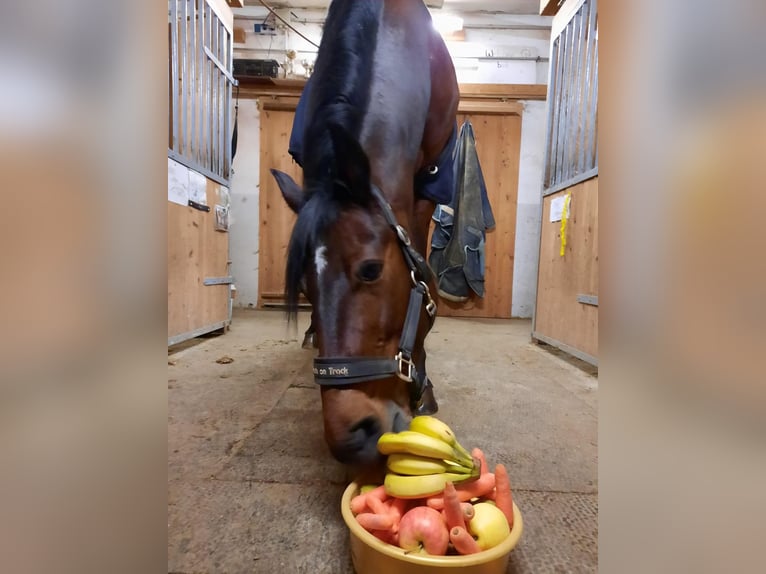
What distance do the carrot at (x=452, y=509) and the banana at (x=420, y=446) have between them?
83mm

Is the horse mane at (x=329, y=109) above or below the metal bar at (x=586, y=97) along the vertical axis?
below

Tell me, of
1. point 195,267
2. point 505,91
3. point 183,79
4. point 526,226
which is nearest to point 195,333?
point 195,267

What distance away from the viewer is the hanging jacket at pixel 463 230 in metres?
3.68

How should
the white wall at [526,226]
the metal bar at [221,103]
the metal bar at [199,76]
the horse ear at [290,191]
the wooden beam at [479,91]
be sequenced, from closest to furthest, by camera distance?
1. the horse ear at [290,191]
2. the metal bar at [199,76]
3. the metal bar at [221,103]
4. the wooden beam at [479,91]
5. the white wall at [526,226]

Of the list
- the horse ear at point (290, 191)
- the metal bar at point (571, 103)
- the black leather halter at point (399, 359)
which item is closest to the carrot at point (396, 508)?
the black leather halter at point (399, 359)

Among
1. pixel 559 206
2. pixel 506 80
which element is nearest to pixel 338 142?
pixel 559 206

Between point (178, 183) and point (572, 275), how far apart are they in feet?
7.54

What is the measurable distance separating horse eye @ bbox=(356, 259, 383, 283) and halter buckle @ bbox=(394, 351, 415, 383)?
0.58 ft

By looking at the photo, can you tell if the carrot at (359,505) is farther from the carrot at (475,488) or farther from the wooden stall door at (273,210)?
the wooden stall door at (273,210)

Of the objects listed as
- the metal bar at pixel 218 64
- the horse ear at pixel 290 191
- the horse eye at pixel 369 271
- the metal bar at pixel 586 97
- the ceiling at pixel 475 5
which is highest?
the ceiling at pixel 475 5

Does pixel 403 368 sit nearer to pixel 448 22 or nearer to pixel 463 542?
pixel 463 542

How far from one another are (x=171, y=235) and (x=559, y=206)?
2.28 meters
